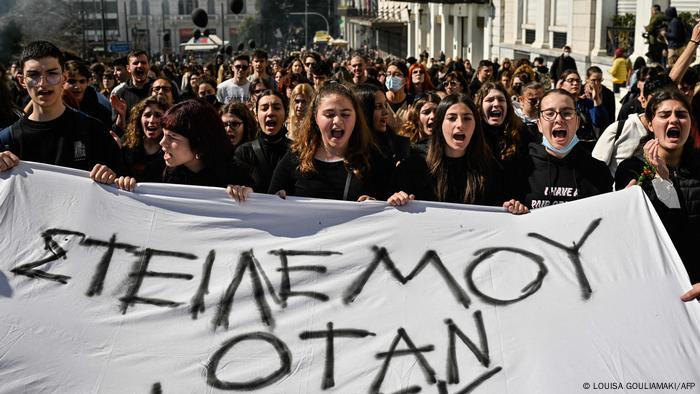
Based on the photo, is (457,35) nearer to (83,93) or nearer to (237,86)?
(237,86)

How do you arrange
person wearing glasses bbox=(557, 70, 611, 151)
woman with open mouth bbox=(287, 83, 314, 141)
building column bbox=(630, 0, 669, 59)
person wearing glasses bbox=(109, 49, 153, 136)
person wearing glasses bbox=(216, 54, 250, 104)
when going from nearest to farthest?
woman with open mouth bbox=(287, 83, 314, 141), person wearing glasses bbox=(109, 49, 153, 136), person wearing glasses bbox=(557, 70, 611, 151), person wearing glasses bbox=(216, 54, 250, 104), building column bbox=(630, 0, 669, 59)

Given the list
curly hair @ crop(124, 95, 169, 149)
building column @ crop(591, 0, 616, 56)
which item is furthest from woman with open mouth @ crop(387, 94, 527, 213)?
building column @ crop(591, 0, 616, 56)

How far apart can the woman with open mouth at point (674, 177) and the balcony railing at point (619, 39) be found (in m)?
17.5

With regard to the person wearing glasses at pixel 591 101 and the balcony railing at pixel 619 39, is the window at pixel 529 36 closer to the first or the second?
the balcony railing at pixel 619 39

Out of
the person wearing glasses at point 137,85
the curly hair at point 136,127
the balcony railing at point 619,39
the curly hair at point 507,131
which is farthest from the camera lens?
the balcony railing at point 619,39

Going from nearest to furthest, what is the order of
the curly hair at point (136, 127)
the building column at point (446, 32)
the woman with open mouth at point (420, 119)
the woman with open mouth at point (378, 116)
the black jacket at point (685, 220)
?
1. the black jacket at point (685, 220)
2. the curly hair at point (136, 127)
3. the woman with open mouth at point (378, 116)
4. the woman with open mouth at point (420, 119)
5. the building column at point (446, 32)

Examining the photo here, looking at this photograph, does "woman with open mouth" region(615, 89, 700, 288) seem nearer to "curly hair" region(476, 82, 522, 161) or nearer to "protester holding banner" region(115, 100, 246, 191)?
"curly hair" region(476, 82, 522, 161)

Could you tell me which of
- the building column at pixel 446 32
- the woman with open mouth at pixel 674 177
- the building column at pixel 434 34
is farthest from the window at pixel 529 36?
the woman with open mouth at pixel 674 177

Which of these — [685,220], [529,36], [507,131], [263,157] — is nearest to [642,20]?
[529,36]

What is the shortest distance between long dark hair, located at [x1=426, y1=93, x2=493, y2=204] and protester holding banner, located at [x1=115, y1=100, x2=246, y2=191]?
938 millimetres

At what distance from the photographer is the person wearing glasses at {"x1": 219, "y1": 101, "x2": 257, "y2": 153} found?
640cm

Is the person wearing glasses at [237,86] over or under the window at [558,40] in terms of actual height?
under

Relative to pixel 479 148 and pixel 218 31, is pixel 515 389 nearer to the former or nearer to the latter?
pixel 479 148

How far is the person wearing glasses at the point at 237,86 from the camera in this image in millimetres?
10164
